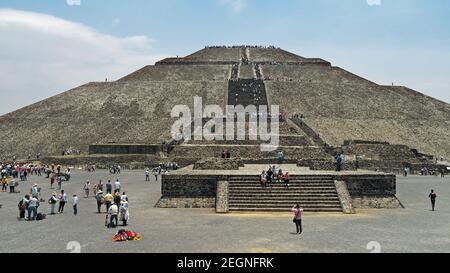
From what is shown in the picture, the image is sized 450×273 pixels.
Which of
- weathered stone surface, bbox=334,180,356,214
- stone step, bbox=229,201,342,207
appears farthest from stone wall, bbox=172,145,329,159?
stone step, bbox=229,201,342,207

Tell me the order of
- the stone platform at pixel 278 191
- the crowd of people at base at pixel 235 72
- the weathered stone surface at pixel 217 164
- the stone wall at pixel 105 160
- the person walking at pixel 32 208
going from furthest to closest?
1. the crowd of people at base at pixel 235 72
2. the stone wall at pixel 105 160
3. the weathered stone surface at pixel 217 164
4. the stone platform at pixel 278 191
5. the person walking at pixel 32 208

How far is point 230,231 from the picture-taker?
13.6 m

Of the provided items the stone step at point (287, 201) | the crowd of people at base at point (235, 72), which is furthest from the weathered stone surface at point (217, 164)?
the crowd of people at base at point (235, 72)

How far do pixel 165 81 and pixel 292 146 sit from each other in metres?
32.8

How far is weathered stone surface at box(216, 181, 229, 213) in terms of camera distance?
17.4 m

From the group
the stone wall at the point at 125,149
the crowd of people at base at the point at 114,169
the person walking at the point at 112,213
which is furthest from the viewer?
the stone wall at the point at 125,149

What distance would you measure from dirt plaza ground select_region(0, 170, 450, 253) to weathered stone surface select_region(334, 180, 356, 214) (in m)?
0.54

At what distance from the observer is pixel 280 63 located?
75375 mm

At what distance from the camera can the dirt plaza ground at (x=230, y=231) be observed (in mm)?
11578

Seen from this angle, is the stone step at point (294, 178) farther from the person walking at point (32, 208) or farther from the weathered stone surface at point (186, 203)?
the person walking at point (32, 208)

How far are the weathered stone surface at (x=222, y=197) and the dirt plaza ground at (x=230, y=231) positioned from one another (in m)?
0.40

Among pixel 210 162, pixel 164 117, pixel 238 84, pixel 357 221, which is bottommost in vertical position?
pixel 357 221
